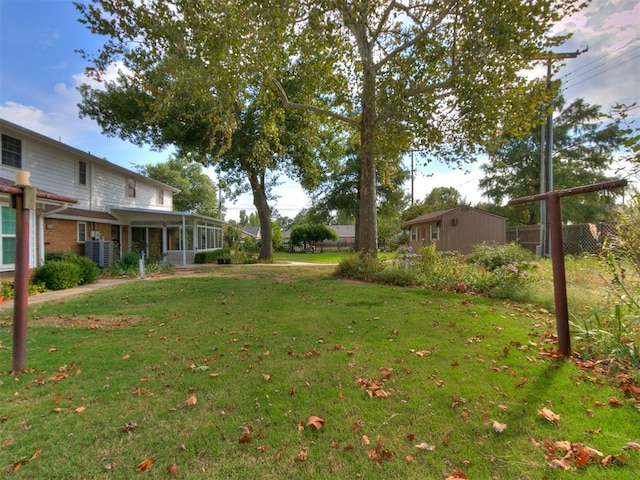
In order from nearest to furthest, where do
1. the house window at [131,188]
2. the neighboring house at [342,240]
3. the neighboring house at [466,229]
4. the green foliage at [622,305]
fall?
the green foliage at [622,305], the house window at [131,188], the neighboring house at [466,229], the neighboring house at [342,240]

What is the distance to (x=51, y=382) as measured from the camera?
3.37 metres

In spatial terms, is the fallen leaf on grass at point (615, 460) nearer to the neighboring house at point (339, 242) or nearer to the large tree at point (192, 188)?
the neighboring house at point (339, 242)

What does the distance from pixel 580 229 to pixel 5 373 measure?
20.7 metres

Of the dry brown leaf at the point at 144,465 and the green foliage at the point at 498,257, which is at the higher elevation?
the green foliage at the point at 498,257

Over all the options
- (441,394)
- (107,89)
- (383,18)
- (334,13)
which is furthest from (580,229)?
(107,89)

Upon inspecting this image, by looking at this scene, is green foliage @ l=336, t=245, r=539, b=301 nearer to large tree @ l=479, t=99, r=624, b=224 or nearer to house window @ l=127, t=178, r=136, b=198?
house window @ l=127, t=178, r=136, b=198

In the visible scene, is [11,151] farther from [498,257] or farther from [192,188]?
[192,188]

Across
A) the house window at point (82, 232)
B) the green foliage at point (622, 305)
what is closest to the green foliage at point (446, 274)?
the green foliage at point (622, 305)

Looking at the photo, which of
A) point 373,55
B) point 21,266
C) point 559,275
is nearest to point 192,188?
point 373,55

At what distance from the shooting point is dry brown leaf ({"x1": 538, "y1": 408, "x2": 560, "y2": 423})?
2.54 m

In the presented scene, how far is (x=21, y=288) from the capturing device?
3578 mm

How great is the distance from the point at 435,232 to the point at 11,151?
22.2m

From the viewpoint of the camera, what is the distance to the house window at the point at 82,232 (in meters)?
14.1

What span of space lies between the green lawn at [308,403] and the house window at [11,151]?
9.13 metres
